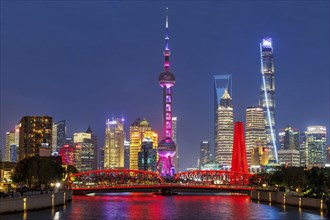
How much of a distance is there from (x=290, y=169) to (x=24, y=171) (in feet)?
216

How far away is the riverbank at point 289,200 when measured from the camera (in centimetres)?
9638

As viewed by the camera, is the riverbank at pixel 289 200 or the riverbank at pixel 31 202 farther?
the riverbank at pixel 289 200

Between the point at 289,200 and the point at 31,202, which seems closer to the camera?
the point at 31,202

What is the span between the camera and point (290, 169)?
16300 cm

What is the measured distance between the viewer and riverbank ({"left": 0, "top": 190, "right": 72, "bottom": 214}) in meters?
83.0

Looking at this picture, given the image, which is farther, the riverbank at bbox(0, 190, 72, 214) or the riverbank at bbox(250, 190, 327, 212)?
the riverbank at bbox(250, 190, 327, 212)

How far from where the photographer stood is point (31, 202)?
93438 mm

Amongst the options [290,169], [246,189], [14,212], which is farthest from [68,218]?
[246,189]

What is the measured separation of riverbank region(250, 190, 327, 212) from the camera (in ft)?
316

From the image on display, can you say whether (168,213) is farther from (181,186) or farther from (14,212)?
(181,186)

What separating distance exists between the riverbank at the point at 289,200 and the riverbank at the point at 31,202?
41364 mm

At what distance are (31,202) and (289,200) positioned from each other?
4812cm

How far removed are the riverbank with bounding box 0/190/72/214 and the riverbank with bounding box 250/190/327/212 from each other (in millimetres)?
41364

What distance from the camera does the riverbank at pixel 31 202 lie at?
3268 inches
